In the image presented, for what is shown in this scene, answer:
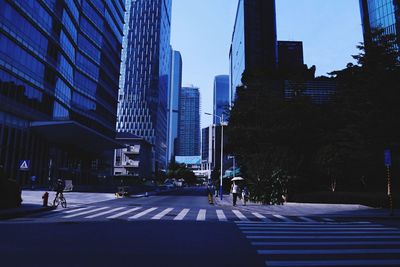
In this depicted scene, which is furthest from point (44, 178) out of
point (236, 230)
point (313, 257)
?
point (313, 257)

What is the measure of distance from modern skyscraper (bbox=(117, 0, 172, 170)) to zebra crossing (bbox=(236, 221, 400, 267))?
457ft

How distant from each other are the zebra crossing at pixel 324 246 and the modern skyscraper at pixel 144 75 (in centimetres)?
13916

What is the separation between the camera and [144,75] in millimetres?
151250

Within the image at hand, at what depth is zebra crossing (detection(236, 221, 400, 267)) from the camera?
728cm

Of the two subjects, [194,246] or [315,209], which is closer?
[194,246]

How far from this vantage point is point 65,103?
185 feet

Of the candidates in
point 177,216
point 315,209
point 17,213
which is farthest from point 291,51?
point 17,213

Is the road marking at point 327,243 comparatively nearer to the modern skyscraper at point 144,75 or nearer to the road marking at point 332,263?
the road marking at point 332,263

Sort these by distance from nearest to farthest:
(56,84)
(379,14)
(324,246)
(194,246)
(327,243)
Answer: (194,246)
(324,246)
(327,243)
(56,84)
(379,14)

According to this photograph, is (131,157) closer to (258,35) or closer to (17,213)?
(258,35)

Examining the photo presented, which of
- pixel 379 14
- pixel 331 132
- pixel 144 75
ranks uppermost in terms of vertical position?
pixel 144 75

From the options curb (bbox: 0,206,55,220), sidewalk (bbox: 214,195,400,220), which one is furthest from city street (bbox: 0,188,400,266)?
sidewalk (bbox: 214,195,400,220)

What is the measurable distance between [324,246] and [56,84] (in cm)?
5205

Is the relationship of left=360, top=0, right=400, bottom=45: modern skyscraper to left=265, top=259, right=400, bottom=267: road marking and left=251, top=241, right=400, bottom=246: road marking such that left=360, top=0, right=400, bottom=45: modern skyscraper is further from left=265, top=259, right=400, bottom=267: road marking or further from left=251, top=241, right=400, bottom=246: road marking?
left=265, top=259, right=400, bottom=267: road marking
